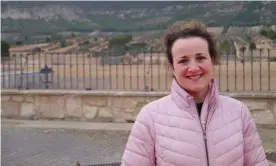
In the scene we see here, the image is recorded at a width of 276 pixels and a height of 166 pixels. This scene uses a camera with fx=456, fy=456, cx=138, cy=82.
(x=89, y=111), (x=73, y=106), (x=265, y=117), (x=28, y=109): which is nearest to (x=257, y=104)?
(x=265, y=117)

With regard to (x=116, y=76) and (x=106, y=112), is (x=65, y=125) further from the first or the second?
(x=116, y=76)

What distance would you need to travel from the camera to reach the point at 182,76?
2.02m

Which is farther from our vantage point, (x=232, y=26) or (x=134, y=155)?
(x=232, y=26)

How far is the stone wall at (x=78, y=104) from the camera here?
26.1ft

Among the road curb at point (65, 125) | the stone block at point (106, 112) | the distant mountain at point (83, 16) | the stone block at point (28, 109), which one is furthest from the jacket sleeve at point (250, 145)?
the distant mountain at point (83, 16)

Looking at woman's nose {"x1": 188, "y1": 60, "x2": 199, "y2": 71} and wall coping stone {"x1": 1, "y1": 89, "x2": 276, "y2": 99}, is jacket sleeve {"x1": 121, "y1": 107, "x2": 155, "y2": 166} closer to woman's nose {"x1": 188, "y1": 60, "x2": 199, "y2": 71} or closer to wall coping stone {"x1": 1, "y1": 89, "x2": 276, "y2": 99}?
woman's nose {"x1": 188, "y1": 60, "x2": 199, "y2": 71}

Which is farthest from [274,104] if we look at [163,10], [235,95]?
[163,10]

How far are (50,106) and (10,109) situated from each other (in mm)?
878

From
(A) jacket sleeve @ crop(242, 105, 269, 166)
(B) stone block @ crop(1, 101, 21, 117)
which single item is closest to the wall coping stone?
(B) stone block @ crop(1, 101, 21, 117)

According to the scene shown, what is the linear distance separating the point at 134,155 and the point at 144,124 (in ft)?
0.46

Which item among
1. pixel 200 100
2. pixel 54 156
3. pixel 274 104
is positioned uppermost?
pixel 200 100

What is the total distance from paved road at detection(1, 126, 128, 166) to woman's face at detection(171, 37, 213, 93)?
397cm

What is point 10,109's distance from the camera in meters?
8.78

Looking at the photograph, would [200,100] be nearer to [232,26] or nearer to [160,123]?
[160,123]
